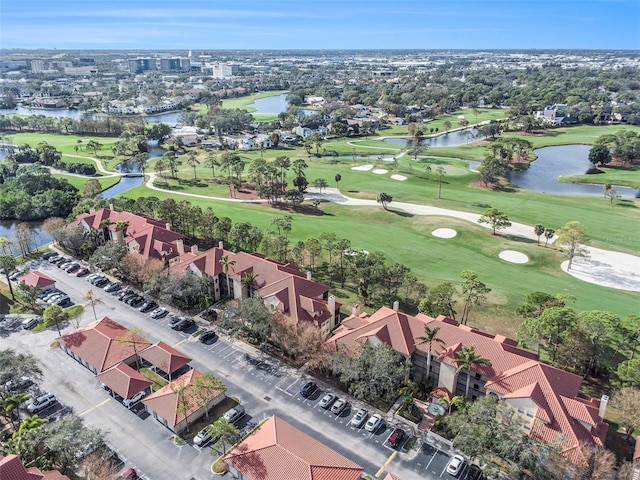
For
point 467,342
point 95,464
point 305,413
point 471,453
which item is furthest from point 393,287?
point 95,464

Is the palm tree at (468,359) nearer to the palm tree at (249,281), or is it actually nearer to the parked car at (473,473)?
the parked car at (473,473)

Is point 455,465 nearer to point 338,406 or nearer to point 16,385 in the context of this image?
point 338,406

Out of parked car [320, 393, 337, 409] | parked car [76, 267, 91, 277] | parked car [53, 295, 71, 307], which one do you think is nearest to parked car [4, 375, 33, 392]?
parked car [53, 295, 71, 307]

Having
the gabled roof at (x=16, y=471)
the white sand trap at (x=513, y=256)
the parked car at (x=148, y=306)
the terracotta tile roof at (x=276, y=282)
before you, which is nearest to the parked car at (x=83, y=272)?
the parked car at (x=148, y=306)

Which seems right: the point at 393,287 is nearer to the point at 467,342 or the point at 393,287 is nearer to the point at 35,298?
the point at 467,342

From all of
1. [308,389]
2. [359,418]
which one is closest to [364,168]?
[308,389]
